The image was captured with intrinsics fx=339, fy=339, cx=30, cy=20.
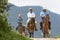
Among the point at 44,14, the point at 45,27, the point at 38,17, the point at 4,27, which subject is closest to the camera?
the point at 4,27

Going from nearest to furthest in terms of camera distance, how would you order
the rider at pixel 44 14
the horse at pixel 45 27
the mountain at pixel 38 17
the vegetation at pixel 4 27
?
1. the vegetation at pixel 4 27
2. the rider at pixel 44 14
3. the horse at pixel 45 27
4. the mountain at pixel 38 17

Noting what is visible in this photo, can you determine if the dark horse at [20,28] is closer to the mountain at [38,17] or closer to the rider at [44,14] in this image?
the mountain at [38,17]

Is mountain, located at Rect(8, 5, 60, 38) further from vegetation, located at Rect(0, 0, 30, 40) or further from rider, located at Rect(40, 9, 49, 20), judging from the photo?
vegetation, located at Rect(0, 0, 30, 40)

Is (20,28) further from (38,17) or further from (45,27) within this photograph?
(38,17)

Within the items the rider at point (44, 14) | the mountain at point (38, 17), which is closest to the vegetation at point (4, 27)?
the rider at point (44, 14)

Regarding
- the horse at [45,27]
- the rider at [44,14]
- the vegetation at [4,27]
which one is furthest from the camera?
the horse at [45,27]

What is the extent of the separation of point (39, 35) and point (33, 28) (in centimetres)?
37

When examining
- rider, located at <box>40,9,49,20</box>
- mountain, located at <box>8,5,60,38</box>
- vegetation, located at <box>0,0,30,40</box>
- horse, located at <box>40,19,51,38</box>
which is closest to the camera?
vegetation, located at <box>0,0,30,40</box>

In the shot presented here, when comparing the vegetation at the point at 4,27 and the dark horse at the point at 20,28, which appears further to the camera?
the dark horse at the point at 20,28

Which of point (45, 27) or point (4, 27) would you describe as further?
point (45, 27)

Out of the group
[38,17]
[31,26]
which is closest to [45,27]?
[31,26]

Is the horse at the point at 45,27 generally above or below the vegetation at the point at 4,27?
below

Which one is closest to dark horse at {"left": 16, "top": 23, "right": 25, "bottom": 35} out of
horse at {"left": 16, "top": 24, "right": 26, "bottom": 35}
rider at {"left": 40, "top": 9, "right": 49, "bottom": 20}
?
horse at {"left": 16, "top": 24, "right": 26, "bottom": 35}

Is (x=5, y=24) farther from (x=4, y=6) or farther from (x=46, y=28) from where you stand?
(x=46, y=28)
